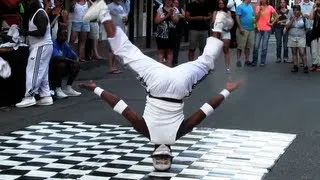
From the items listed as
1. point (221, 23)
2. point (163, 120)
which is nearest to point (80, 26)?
point (221, 23)

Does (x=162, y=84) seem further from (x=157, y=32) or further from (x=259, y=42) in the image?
(x=259, y=42)

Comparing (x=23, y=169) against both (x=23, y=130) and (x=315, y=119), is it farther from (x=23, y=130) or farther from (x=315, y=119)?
(x=315, y=119)

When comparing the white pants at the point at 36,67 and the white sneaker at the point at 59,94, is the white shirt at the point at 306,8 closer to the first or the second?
the white sneaker at the point at 59,94

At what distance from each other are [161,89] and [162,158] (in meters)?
0.67

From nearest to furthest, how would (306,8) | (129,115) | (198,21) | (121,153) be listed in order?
(129,115), (121,153), (198,21), (306,8)

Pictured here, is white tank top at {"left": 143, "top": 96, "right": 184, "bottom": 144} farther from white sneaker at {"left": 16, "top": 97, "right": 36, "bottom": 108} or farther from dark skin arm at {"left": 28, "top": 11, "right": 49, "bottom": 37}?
white sneaker at {"left": 16, "top": 97, "right": 36, "bottom": 108}

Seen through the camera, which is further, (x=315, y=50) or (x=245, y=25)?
(x=245, y=25)

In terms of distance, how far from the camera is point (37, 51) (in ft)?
35.1

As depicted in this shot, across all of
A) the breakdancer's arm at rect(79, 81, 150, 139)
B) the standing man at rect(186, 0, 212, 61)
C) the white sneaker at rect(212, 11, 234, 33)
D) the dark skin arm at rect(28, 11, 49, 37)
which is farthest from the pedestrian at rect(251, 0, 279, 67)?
the breakdancer's arm at rect(79, 81, 150, 139)

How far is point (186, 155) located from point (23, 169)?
1.81 m

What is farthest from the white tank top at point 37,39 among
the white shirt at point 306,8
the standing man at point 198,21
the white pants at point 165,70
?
the white shirt at point 306,8

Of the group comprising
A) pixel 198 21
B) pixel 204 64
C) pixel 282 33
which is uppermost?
pixel 204 64

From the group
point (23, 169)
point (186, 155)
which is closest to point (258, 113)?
point (186, 155)

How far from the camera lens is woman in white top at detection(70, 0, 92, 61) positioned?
16.0m
